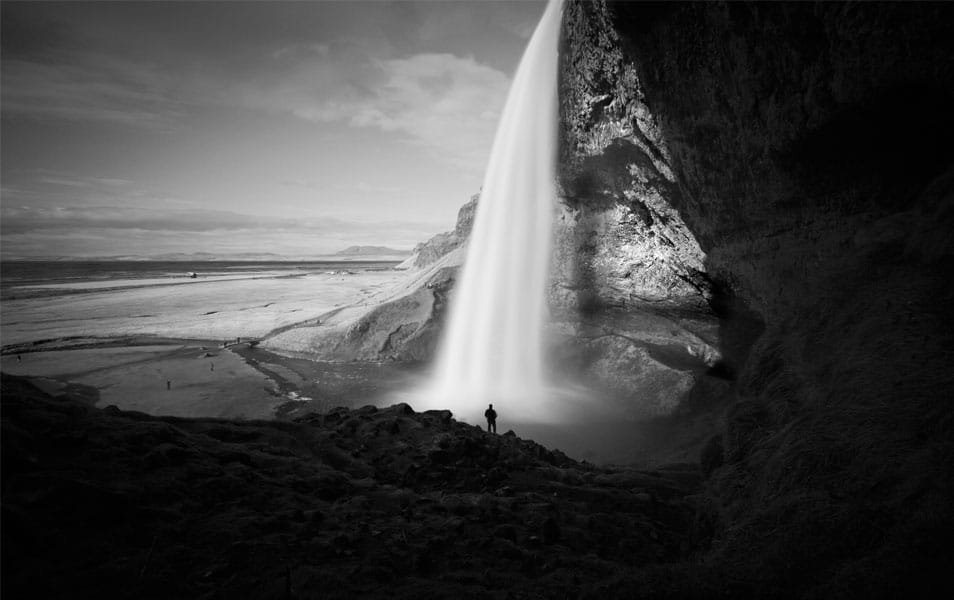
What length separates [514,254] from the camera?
20.5 metres

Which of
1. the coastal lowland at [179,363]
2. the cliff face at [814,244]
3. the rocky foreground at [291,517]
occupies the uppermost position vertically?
the cliff face at [814,244]

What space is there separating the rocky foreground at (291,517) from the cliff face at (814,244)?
1.61 meters

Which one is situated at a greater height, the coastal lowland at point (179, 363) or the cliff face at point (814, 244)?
the cliff face at point (814, 244)

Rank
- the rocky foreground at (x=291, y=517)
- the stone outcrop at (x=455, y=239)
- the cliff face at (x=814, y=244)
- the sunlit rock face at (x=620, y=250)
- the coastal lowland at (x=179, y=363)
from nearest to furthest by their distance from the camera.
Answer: the rocky foreground at (x=291, y=517) → the cliff face at (x=814, y=244) → the sunlit rock face at (x=620, y=250) → the coastal lowland at (x=179, y=363) → the stone outcrop at (x=455, y=239)

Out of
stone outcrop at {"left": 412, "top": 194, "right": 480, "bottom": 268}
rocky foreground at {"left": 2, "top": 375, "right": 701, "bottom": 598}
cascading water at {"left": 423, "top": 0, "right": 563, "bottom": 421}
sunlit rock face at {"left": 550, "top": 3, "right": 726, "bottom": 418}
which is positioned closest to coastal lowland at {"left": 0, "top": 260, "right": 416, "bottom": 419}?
cascading water at {"left": 423, "top": 0, "right": 563, "bottom": 421}

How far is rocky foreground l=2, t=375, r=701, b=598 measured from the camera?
12.2 feet

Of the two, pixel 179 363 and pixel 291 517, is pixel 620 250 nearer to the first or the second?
pixel 291 517

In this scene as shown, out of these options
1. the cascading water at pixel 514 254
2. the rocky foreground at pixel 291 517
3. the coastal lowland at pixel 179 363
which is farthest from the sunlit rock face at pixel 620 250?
the rocky foreground at pixel 291 517

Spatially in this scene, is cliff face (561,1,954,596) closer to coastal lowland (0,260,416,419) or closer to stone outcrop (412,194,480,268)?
coastal lowland (0,260,416,419)

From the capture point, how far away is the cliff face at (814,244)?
15.0 feet

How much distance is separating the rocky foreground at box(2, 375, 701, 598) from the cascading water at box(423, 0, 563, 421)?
9916 millimetres

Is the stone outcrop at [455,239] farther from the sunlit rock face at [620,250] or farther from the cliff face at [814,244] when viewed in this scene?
the cliff face at [814,244]

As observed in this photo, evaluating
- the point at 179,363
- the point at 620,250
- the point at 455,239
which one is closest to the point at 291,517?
the point at 620,250

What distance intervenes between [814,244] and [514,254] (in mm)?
12287
